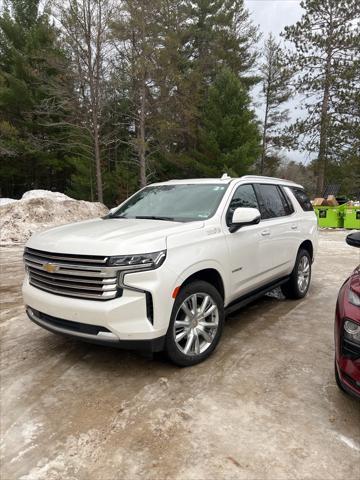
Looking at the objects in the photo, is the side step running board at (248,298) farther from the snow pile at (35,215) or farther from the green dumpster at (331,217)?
the green dumpster at (331,217)

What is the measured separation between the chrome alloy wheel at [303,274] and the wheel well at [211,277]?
84.2 inches

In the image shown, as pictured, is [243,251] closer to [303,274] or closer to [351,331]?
[351,331]

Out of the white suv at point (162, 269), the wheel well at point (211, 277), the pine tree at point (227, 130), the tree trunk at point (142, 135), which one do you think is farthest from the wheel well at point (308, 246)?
the pine tree at point (227, 130)

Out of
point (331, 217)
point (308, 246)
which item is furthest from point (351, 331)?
point (331, 217)

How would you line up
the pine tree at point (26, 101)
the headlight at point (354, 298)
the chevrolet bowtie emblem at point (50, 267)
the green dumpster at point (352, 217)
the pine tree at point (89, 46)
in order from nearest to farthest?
the headlight at point (354, 298), the chevrolet bowtie emblem at point (50, 267), the green dumpster at point (352, 217), the pine tree at point (89, 46), the pine tree at point (26, 101)

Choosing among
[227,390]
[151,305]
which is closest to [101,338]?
[151,305]

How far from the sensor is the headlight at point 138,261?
9.34ft

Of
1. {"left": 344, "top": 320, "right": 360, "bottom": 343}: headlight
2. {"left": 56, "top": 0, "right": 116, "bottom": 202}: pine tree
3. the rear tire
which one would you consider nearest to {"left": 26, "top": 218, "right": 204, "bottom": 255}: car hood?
{"left": 344, "top": 320, "right": 360, "bottom": 343}: headlight

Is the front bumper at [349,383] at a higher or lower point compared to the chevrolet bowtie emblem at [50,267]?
lower

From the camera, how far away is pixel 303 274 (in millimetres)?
5504

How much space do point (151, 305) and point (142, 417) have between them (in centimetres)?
81

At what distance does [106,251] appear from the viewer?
2.87 metres

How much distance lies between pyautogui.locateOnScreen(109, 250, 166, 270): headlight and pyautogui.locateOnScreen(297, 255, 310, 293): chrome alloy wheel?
123 inches

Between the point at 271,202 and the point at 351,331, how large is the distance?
8.82 ft
